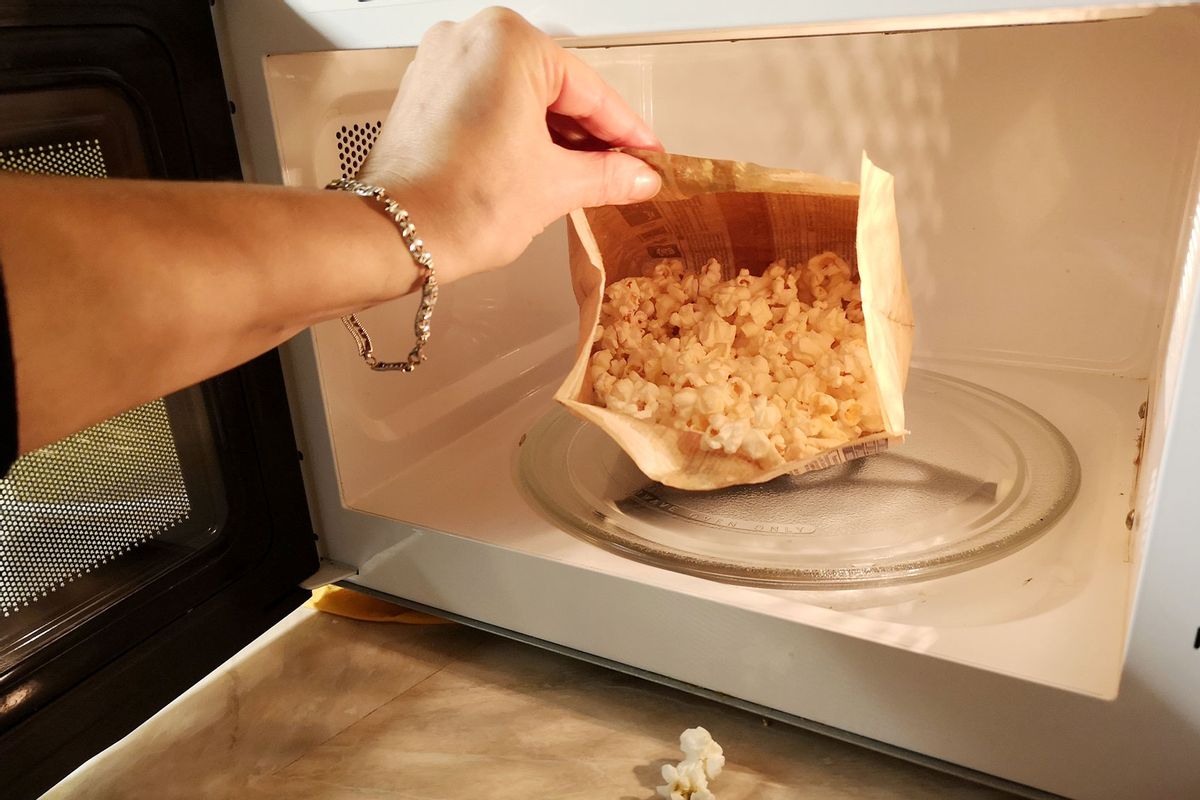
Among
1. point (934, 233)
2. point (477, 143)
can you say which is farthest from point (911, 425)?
point (477, 143)

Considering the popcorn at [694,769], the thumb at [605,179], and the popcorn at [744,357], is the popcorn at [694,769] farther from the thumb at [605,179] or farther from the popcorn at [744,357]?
the thumb at [605,179]

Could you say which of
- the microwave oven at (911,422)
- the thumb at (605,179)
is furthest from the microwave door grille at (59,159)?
the thumb at (605,179)

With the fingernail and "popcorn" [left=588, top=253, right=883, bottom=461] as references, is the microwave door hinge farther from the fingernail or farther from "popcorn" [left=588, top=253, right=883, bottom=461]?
the fingernail

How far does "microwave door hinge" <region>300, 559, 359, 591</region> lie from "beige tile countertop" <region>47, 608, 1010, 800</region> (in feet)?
0.18

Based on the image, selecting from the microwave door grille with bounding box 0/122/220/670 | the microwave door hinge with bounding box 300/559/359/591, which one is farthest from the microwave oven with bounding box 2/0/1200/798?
the microwave door grille with bounding box 0/122/220/670

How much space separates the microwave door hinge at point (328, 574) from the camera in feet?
2.58

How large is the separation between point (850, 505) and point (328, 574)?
43 cm

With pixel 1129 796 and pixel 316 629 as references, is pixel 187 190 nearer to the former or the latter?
pixel 316 629

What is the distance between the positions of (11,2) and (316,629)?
0.51 meters

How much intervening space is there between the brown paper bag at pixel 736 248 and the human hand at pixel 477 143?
0.12 meters

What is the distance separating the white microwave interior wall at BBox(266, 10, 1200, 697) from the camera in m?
0.73

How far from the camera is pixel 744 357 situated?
741 millimetres

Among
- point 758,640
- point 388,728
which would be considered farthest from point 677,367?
point 388,728

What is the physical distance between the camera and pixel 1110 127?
0.86 meters
